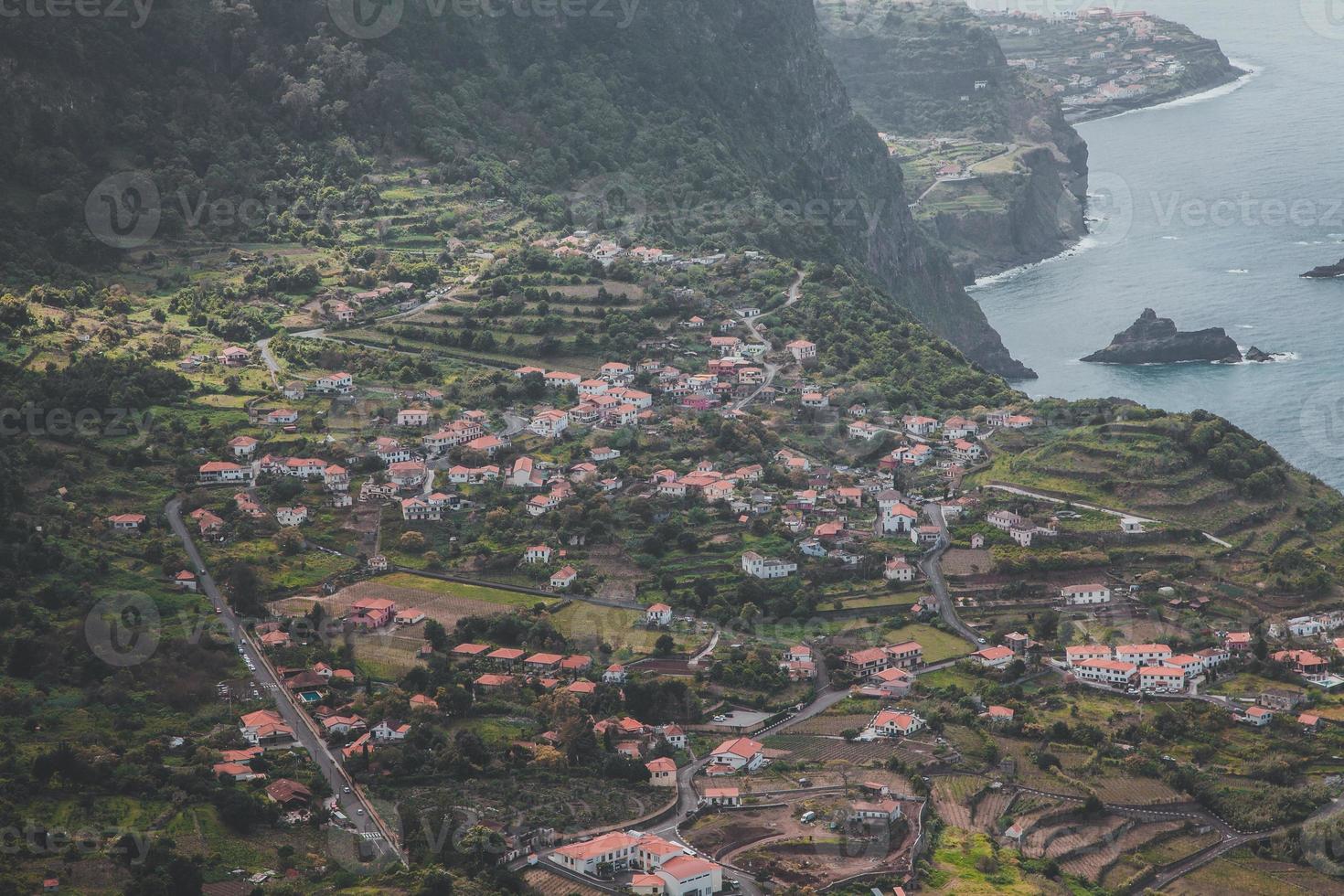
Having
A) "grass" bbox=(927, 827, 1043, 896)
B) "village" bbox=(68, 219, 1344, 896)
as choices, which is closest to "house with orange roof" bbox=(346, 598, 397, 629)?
"village" bbox=(68, 219, 1344, 896)

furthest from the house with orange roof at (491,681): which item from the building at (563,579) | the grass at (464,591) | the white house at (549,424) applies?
the white house at (549,424)

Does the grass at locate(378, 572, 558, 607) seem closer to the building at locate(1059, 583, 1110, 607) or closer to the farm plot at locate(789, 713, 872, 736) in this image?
the farm plot at locate(789, 713, 872, 736)

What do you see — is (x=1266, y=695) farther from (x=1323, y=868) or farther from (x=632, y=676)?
(x=632, y=676)

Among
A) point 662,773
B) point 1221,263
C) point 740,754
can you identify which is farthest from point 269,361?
point 1221,263

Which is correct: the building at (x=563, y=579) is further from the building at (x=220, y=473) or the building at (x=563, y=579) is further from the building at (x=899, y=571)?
the building at (x=220, y=473)

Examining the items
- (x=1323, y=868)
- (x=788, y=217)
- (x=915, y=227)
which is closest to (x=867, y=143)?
(x=915, y=227)

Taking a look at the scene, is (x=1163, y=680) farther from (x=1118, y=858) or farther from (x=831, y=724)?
(x=831, y=724)

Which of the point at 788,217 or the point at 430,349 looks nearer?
the point at 430,349
